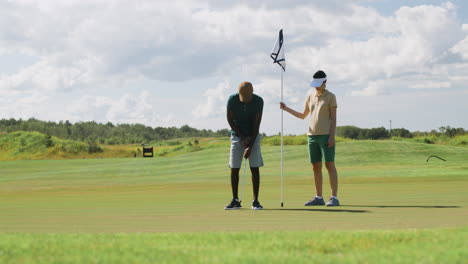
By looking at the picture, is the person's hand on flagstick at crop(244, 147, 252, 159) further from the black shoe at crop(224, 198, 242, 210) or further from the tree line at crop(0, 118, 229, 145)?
the tree line at crop(0, 118, 229, 145)

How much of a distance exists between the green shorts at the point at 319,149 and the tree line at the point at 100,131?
75881mm

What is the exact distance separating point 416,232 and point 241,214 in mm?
3606

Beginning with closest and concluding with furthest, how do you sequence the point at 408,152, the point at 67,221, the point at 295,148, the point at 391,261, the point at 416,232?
the point at 391,261
the point at 416,232
the point at 67,221
the point at 408,152
the point at 295,148

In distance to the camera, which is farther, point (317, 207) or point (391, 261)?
point (317, 207)

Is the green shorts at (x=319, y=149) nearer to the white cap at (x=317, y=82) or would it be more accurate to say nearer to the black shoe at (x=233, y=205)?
the white cap at (x=317, y=82)

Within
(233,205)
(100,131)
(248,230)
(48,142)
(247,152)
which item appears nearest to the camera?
(248,230)

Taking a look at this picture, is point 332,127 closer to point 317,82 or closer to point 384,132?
point 317,82

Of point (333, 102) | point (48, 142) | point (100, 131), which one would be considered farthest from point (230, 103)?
point (100, 131)

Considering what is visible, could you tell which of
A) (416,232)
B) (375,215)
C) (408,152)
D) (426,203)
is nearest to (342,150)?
(408,152)

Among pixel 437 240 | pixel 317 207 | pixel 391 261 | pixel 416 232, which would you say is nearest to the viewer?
pixel 391 261

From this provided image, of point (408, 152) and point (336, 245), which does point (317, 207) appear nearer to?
point (336, 245)

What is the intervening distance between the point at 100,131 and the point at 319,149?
96944 millimetres

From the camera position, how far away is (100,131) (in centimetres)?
10512

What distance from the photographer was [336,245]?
604cm
